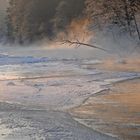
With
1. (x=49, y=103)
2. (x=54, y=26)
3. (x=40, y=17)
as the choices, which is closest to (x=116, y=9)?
(x=49, y=103)

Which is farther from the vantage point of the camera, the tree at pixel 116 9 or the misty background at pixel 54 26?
the misty background at pixel 54 26

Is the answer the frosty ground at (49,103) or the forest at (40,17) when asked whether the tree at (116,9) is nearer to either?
the frosty ground at (49,103)

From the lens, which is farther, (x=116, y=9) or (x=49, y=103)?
(x=116, y=9)

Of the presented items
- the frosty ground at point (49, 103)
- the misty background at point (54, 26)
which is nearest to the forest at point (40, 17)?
the misty background at point (54, 26)

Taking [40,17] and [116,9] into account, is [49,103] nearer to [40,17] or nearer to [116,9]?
[116,9]

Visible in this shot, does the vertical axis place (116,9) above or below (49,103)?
above

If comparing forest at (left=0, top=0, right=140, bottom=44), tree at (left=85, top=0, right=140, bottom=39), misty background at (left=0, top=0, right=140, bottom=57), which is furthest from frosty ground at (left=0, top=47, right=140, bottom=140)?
forest at (left=0, top=0, right=140, bottom=44)

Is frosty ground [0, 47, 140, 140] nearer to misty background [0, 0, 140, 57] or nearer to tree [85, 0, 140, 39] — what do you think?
tree [85, 0, 140, 39]

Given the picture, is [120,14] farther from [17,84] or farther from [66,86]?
[17,84]

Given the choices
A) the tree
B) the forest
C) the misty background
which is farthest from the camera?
the forest

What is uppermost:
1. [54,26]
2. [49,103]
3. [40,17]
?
[40,17]

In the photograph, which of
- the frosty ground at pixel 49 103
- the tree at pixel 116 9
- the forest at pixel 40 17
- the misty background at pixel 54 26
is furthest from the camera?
the forest at pixel 40 17

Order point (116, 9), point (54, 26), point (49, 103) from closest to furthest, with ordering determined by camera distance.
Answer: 1. point (49, 103)
2. point (116, 9)
3. point (54, 26)

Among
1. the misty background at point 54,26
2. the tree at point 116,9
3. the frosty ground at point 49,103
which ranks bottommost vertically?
the frosty ground at point 49,103
